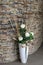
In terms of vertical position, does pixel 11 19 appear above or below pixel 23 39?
above

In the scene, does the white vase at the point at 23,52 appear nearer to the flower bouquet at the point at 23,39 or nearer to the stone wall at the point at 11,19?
the flower bouquet at the point at 23,39

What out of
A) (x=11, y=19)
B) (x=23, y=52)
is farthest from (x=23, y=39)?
(x=11, y=19)

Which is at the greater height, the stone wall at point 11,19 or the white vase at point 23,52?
the stone wall at point 11,19

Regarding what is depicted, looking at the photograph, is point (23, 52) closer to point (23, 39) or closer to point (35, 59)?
point (23, 39)

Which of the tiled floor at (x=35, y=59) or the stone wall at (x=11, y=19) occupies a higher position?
the stone wall at (x=11, y=19)

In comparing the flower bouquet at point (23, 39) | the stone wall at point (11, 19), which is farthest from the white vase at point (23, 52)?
the stone wall at point (11, 19)

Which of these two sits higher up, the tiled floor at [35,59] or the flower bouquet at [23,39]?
the flower bouquet at [23,39]

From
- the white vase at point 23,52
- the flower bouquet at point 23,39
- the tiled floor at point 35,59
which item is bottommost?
the tiled floor at point 35,59

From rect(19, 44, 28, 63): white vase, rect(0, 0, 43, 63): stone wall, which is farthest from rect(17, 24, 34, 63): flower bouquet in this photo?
rect(0, 0, 43, 63): stone wall

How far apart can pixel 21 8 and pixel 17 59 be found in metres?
0.88

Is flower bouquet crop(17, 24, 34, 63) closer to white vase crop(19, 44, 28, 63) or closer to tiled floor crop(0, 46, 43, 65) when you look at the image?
white vase crop(19, 44, 28, 63)

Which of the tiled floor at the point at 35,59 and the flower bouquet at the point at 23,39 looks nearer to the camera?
the flower bouquet at the point at 23,39

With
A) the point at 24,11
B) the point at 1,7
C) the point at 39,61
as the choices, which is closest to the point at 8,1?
the point at 1,7

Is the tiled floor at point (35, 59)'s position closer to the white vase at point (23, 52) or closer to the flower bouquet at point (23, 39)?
the white vase at point (23, 52)
